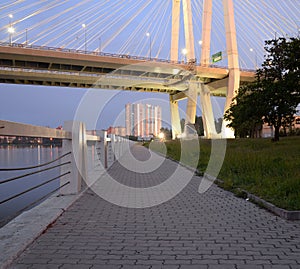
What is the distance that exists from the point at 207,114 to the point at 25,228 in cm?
5249

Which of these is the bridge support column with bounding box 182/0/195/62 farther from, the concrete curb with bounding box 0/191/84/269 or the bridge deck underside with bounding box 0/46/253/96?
the concrete curb with bounding box 0/191/84/269

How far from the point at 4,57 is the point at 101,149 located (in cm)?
3357

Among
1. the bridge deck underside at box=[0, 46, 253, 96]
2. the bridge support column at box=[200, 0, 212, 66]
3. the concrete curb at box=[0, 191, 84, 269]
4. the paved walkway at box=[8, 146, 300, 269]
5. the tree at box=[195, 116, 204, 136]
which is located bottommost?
the paved walkway at box=[8, 146, 300, 269]

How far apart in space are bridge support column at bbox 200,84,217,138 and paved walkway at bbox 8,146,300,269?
4827 centimetres

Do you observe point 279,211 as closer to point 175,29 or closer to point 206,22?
point 206,22

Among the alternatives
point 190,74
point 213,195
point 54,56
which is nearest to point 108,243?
point 213,195

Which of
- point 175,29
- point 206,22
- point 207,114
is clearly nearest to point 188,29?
point 175,29

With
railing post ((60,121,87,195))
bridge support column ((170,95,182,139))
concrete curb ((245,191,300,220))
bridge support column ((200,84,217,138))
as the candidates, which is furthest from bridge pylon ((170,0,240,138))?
railing post ((60,121,87,195))

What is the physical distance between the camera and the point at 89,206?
6863 mm

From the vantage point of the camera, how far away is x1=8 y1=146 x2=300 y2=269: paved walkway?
12.2 feet

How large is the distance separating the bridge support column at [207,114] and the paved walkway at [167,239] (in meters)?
48.3

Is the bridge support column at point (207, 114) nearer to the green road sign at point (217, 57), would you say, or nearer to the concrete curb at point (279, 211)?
the green road sign at point (217, 57)

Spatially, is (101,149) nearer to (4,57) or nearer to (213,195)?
(213,195)

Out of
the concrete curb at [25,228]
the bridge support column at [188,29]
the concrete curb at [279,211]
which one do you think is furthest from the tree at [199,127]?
the concrete curb at [25,228]
